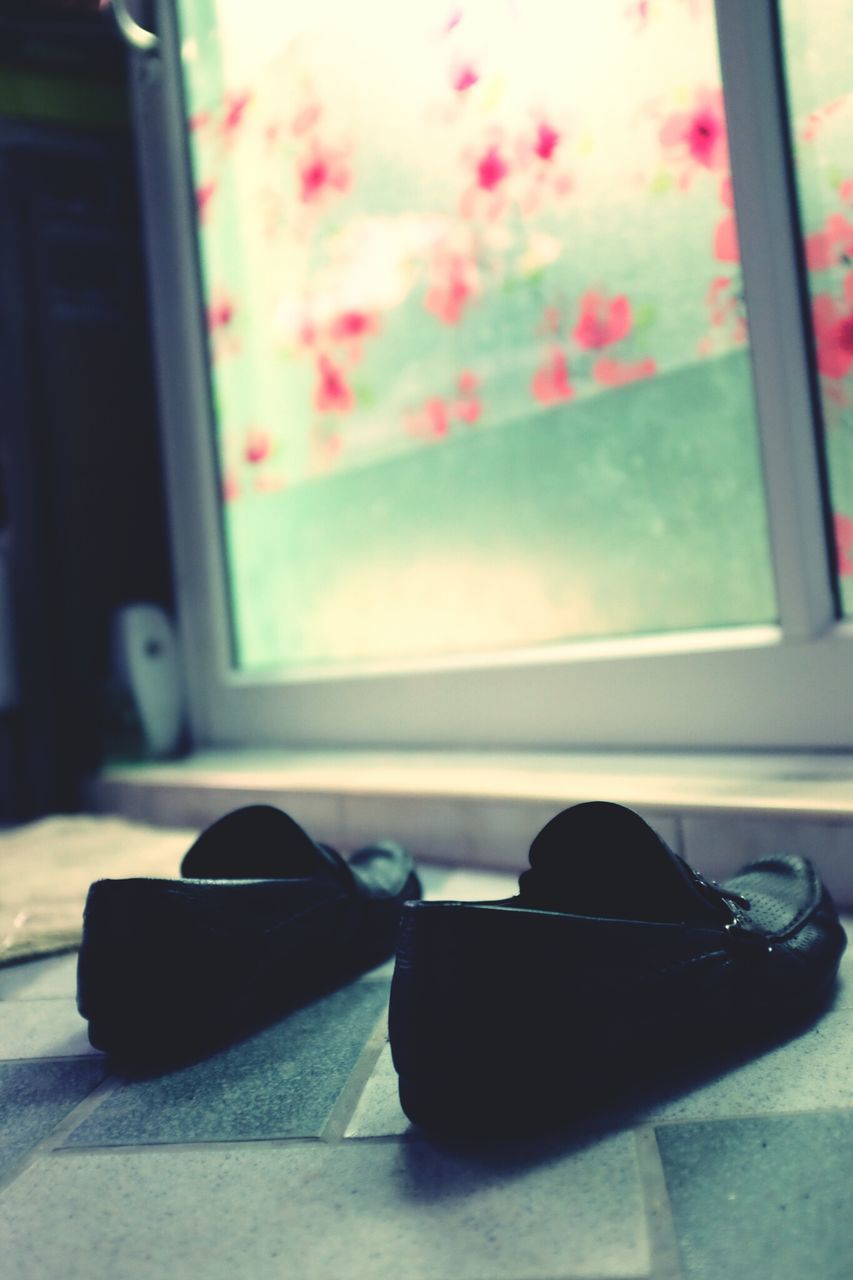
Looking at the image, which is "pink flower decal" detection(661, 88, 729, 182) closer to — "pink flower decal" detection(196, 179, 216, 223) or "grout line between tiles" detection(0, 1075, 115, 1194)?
"pink flower decal" detection(196, 179, 216, 223)

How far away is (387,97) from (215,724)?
1199 mm

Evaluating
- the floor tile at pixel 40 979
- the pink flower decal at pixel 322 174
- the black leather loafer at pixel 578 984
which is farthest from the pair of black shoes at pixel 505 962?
the pink flower decal at pixel 322 174

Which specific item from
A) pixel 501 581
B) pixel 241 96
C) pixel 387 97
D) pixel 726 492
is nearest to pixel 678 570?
pixel 726 492

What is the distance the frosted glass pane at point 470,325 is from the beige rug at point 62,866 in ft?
1.55

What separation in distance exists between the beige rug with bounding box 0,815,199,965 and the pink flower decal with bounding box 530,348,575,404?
2.81ft

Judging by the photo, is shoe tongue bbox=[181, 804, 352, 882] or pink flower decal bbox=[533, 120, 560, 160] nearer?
shoe tongue bbox=[181, 804, 352, 882]

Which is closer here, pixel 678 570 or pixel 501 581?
pixel 678 570

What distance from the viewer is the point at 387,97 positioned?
5.75ft

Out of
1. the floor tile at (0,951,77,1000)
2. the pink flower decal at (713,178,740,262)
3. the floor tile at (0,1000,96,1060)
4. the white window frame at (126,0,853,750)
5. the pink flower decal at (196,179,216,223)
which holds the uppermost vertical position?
the pink flower decal at (196,179,216,223)

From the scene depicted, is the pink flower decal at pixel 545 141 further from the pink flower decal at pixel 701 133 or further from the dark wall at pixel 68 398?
the dark wall at pixel 68 398

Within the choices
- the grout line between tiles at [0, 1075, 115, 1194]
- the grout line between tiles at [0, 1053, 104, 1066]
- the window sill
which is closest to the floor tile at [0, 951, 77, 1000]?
the grout line between tiles at [0, 1053, 104, 1066]

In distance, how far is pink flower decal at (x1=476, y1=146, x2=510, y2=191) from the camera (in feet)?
5.24

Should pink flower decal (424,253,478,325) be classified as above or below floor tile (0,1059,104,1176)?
above

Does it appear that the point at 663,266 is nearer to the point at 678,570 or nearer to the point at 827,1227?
the point at 678,570
